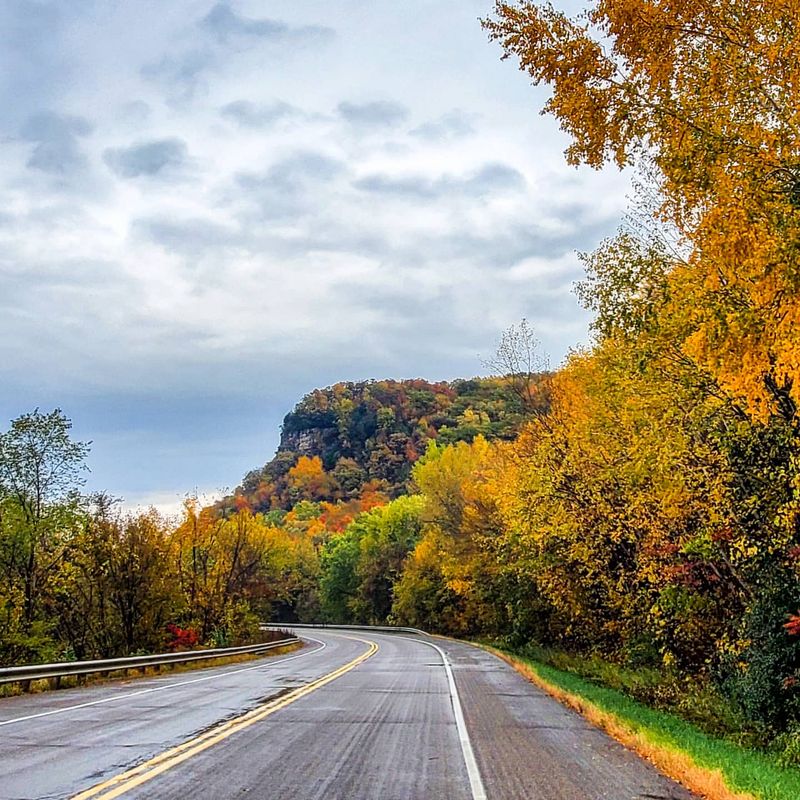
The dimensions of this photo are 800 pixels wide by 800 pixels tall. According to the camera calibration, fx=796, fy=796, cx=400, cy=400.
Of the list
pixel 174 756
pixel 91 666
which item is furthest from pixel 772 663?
pixel 91 666

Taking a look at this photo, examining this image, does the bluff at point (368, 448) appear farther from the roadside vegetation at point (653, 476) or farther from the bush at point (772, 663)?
the bush at point (772, 663)

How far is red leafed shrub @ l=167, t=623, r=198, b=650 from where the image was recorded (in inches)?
1389

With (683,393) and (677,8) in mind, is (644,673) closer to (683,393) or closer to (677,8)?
(683,393)

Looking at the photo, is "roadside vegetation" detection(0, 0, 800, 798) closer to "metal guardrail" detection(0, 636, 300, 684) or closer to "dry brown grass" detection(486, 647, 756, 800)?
Result: "dry brown grass" detection(486, 647, 756, 800)

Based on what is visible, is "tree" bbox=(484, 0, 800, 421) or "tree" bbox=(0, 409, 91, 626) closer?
"tree" bbox=(484, 0, 800, 421)

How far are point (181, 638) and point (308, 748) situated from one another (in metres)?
28.2

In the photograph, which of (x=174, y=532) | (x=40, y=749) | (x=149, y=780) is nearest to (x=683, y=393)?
(x=149, y=780)

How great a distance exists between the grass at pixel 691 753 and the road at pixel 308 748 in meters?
0.26

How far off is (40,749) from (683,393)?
10657 mm

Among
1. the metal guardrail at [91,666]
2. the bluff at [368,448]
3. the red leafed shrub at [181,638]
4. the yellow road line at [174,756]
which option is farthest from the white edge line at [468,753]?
the bluff at [368,448]

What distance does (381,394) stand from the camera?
534 feet

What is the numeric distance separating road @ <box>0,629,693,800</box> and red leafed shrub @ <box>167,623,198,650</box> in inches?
696

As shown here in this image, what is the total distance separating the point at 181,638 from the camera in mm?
35875

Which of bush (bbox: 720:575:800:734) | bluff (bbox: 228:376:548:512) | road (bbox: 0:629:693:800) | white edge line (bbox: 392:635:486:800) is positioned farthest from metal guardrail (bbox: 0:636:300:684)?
bluff (bbox: 228:376:548:512)
